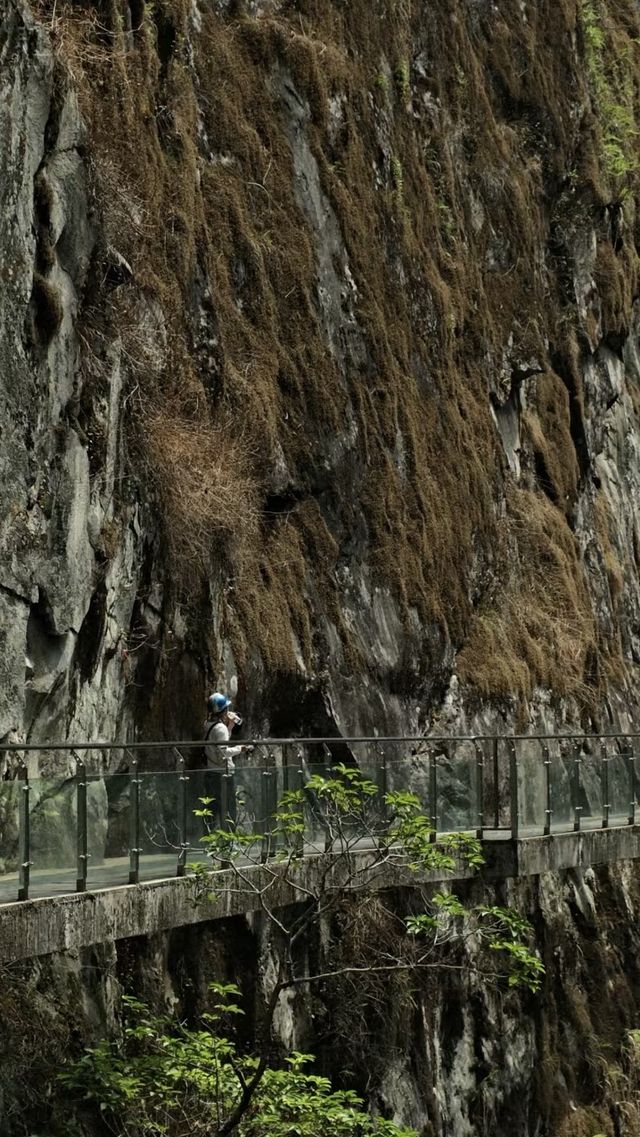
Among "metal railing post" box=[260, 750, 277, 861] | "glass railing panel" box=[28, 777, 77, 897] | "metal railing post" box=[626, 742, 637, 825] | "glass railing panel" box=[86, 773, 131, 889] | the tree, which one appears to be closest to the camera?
"glass railing panel" box=[28, 777, 77, 897]

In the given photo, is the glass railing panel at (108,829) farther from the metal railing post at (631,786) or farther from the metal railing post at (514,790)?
the metal railing post at (631,786)

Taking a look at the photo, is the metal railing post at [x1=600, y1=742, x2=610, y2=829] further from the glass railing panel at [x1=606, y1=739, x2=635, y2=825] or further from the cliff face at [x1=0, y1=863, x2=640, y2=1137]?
the cliff face at [x1=0, y1=863, x2=640, y2=1137]

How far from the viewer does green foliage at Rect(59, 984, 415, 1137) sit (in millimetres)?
12805

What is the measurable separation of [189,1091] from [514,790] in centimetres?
679

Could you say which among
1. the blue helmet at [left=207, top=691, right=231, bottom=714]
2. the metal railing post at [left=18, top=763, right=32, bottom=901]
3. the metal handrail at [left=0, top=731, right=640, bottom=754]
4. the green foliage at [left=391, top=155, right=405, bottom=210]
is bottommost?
the metal railing post at [left=18, top=763, right=32, bottom=901]

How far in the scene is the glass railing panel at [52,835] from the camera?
11539 millimetres

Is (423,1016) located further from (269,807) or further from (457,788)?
(269,807)

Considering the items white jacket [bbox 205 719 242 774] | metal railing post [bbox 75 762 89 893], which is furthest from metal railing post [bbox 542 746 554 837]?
metal railing post [bbox 75 762 89 893]

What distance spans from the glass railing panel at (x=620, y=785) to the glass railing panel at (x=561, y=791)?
3.89 ft

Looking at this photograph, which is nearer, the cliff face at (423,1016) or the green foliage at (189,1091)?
the green foliage at (189,1091)

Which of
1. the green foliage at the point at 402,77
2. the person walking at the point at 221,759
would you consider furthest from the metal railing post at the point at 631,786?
the green foliage at the point at 402,77

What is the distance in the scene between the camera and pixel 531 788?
19938 millimetres

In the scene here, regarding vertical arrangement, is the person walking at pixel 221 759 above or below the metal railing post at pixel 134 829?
above

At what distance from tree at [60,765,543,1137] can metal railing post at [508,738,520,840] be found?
1933 millimetres
